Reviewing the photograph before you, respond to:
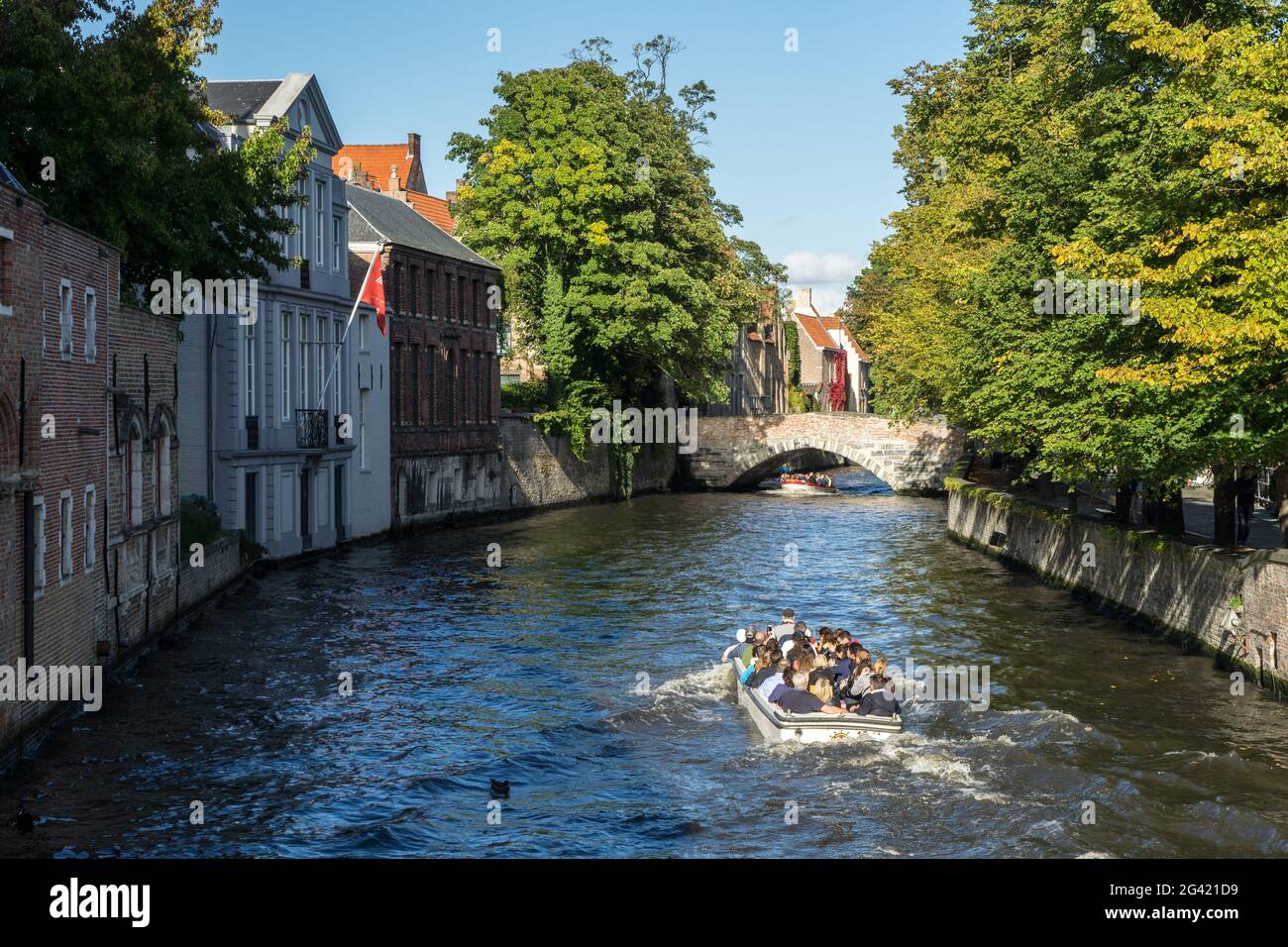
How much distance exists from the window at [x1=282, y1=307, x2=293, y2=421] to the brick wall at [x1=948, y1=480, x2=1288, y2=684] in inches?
805

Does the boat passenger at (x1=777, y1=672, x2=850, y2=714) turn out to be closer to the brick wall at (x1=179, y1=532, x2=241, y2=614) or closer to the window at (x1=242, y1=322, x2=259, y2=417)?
the brick wall at (x1=179, y1=532, x2=241, y2=614)

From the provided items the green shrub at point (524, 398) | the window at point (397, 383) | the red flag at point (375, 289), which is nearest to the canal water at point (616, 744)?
the red flag at point (375, 289)

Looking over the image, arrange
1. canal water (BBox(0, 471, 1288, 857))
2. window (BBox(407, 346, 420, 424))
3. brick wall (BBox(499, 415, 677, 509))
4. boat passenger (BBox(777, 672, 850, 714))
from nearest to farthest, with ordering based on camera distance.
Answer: canal water (BBox(0, 471, 1288, 857)) < boat passenger (BBox(777, 672, 850, 714)) < window (BBox(407, 346, 420, 424)) < brick wall (BBox(499, 415, 677, 509))

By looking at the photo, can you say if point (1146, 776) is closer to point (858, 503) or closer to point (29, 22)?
point (29, 22)

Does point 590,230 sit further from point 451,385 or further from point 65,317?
point 65,317

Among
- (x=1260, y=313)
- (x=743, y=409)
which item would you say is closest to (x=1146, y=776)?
(x=1260, y=313)

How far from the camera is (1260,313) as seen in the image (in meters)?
21.0

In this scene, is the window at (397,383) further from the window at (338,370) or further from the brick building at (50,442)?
the brick building at (50,442)

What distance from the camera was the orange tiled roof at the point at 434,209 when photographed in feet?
239

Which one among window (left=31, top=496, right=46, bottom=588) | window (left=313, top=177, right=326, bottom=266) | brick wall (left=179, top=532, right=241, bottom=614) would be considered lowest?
brick wall (left=179, top=532, right=241, bottom=614)

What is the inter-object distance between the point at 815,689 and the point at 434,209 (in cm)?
5625

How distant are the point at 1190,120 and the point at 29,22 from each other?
19.7 metres

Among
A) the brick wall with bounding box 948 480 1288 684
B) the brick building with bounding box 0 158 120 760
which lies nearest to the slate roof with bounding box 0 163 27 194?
the brick building with bounding box 0 158 120 760

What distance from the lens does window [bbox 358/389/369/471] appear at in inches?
1833
